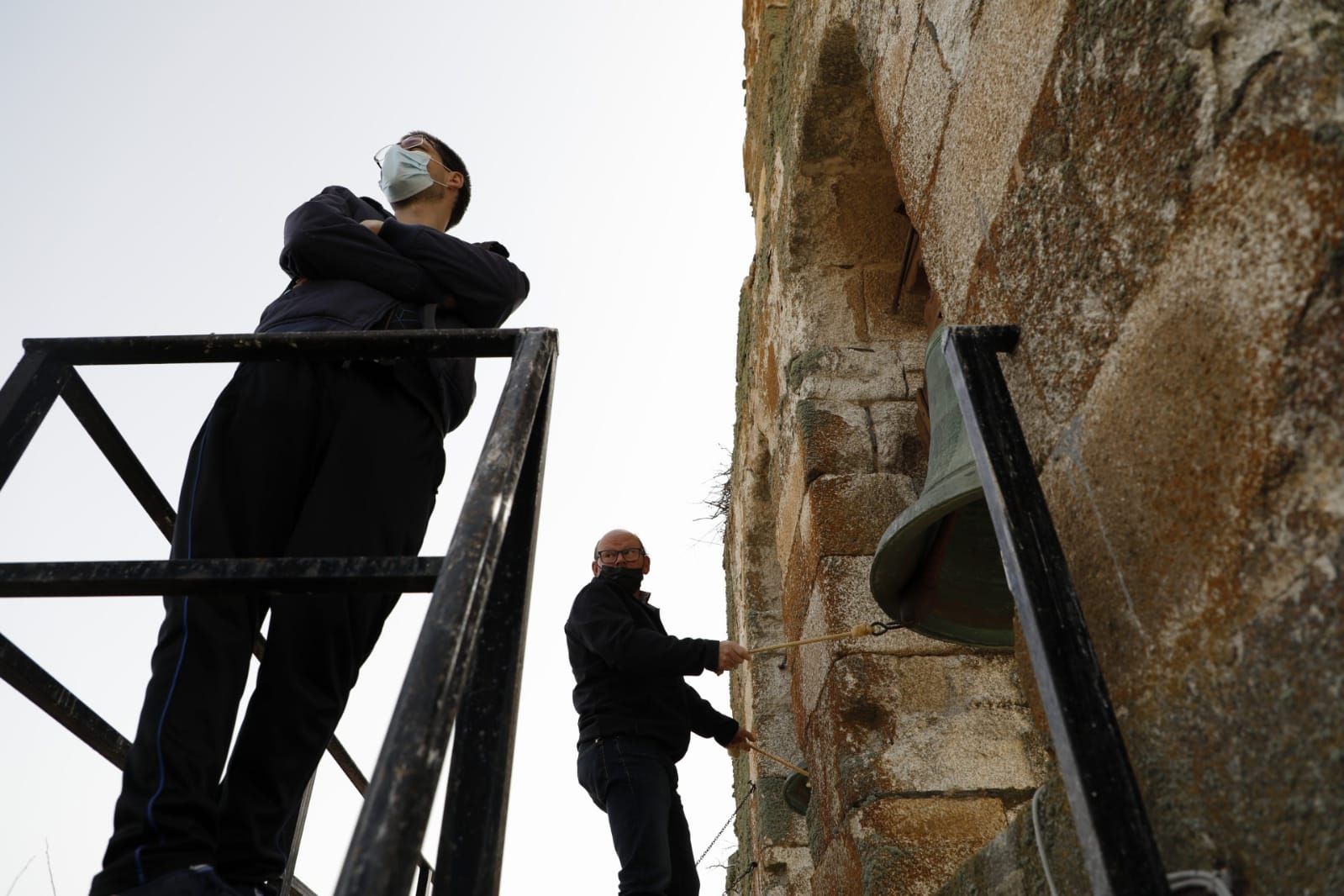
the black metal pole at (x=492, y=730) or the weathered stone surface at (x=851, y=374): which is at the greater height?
the weathered stone surface at (x=851, y=374)

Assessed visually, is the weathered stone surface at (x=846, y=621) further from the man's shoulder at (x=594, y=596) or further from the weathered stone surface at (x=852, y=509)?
the man's shoulder at (x=594, y=596)

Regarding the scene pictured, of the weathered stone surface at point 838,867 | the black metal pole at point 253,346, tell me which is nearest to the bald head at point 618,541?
the weathered stone surface at point 838,867

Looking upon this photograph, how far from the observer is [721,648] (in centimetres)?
342

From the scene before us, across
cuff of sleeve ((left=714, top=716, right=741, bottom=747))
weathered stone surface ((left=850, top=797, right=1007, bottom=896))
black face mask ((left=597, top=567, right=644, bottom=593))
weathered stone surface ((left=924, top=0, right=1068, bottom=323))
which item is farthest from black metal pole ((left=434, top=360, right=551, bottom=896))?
cuff of sleeve ((left=714, top=716, right=741, bottom=747))

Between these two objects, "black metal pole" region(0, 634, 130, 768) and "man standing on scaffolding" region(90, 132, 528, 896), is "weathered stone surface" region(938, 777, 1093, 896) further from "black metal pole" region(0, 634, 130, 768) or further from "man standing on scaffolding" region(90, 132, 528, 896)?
"black metal pole" region(0, 634, 130, 768)

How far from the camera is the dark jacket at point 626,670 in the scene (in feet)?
10.8

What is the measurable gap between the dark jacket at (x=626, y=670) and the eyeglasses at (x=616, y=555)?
0.80ft

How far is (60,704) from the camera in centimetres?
140

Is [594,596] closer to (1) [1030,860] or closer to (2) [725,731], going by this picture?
(2) [725,731]

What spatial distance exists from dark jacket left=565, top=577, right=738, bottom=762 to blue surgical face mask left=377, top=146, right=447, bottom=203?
1.61 metres

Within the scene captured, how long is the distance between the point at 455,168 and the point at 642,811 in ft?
6.41

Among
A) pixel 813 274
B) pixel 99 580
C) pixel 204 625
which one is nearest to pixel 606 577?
pixel 813 274

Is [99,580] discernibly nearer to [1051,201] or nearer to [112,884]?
[112,884]

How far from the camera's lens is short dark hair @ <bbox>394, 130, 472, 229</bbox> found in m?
2.40
